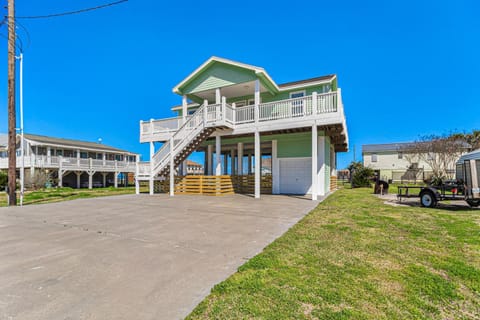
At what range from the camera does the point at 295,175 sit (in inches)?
546

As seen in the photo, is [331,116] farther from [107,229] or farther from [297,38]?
[297,38]

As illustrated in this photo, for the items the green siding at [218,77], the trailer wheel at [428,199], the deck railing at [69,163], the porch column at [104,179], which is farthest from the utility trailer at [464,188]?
the porch column at [104,179]

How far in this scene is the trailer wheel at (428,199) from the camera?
829 centimetres

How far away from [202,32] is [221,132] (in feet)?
38.6

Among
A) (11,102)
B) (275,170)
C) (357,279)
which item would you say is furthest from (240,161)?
(357,279)

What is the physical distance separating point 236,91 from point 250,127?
3.54 meters

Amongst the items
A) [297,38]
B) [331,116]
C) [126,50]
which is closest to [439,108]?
[297,38]

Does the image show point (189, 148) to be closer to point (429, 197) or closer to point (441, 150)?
point (429, 197)

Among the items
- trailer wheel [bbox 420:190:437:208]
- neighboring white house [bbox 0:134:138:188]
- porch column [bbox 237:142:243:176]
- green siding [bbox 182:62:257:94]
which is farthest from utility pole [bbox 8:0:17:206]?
trailer wheel [bbox 420:190:437:208]

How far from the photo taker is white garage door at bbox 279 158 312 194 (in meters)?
13.5

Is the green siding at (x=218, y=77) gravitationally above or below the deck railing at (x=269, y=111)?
above

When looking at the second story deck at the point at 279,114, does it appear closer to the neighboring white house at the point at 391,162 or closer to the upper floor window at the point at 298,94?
the upper floor window at the point at 298,94

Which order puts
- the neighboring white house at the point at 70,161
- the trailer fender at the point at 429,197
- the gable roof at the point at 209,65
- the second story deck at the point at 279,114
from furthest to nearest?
the neighboring white house at the point at 70,161, the gable roof at the point at 209,65, the second story deck at the point at 279,114, the trailer fender at the point at 429,197

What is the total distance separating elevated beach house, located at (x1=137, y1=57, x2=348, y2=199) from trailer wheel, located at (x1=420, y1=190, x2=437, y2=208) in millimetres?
4765
